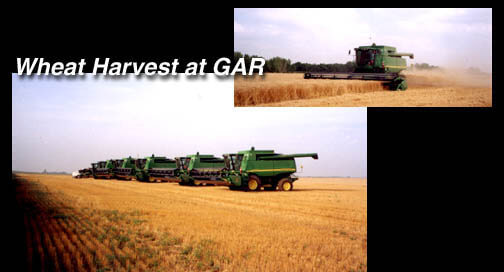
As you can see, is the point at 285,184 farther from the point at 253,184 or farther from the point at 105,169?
the point at 105,169

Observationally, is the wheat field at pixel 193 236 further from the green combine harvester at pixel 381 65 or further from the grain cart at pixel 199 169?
the grain cart at pixel 199 169

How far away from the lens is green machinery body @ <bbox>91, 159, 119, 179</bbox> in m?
48.2

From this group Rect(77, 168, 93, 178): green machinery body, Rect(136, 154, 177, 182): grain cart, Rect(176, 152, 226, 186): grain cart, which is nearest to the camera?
Rect(176, 152, 226, 186): grain cart

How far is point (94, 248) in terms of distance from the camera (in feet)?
43.2

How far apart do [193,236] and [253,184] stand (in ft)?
49.2

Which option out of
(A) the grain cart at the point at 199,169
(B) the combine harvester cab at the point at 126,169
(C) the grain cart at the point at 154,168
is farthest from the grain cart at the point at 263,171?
(B) the combine harvester cab at the point at 126,169

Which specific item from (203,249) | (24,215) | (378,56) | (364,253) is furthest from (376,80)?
(24,215)

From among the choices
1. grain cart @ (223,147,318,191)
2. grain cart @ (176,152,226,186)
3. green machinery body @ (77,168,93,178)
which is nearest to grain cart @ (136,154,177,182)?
grain cart @ (176,152,226,186)

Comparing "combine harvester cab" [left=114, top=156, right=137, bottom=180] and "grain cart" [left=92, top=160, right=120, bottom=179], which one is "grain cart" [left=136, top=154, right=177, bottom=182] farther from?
"grain cart" [left=92, top=160, right=120, bottom=179]

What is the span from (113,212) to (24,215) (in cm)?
325

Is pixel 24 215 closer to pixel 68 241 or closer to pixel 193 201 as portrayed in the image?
pixel 68 241

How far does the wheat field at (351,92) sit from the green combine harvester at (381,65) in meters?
0.35

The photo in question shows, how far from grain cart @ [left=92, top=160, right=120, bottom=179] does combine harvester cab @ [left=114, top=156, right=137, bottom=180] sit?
1.66 ft

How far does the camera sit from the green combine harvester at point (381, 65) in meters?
20.7
